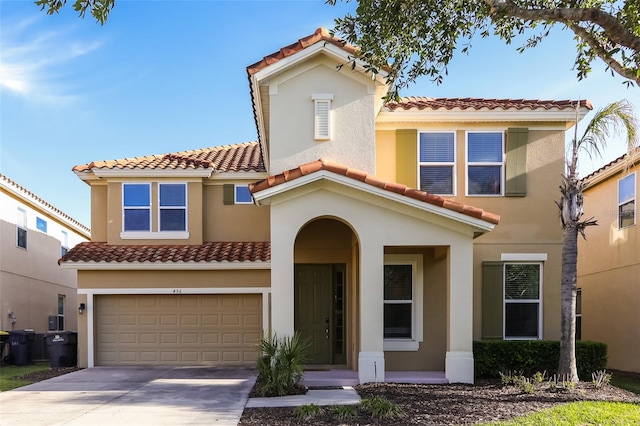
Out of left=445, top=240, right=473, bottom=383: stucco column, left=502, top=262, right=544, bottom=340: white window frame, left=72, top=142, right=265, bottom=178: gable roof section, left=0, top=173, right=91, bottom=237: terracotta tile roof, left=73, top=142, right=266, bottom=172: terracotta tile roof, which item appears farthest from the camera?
left=0, top=173, right=91, bottom=237: terracotta tile roof

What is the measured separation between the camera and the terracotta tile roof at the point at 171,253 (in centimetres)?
1398

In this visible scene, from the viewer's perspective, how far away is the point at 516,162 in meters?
12.5

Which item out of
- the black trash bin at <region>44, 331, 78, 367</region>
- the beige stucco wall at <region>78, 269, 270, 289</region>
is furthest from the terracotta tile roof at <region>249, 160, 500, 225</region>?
the black trash bin at <region>44, 331, 78, 367</region>

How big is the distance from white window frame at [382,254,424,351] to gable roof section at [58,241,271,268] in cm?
369

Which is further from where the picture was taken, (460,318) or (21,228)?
(21,228)

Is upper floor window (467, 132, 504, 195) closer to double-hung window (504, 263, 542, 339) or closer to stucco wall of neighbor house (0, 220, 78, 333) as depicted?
double-hung window (504, 263, 542, 339)

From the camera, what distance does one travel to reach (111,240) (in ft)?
49.5

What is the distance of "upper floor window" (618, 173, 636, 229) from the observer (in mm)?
14031

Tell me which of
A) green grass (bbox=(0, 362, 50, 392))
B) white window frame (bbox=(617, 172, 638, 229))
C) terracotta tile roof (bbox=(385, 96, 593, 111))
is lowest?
green grass (bbox=(0, 362, 50, 392))

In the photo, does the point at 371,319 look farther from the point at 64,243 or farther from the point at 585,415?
the point at 64,243

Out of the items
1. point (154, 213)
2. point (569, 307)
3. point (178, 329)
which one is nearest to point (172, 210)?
point (154, 213)

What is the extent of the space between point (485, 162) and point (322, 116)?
4116 mm

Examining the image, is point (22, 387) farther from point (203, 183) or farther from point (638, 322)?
point (638, 322)

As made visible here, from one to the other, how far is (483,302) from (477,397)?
3.33 m
